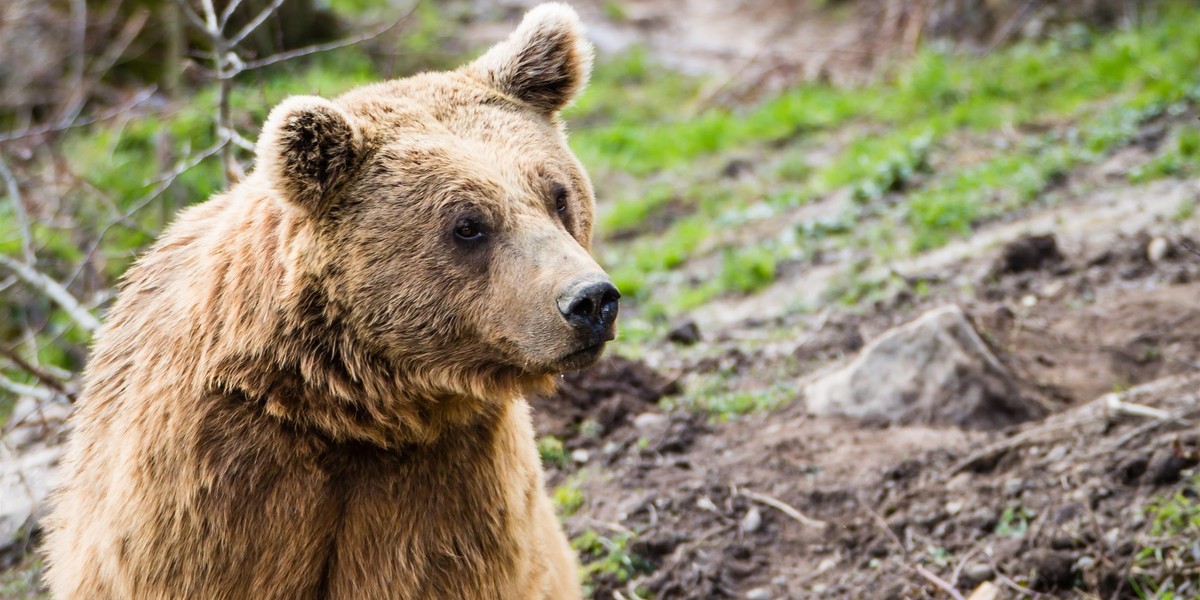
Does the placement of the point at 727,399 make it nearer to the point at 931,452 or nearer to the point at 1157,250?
the point at 931,452

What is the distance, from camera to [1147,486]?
4.39m

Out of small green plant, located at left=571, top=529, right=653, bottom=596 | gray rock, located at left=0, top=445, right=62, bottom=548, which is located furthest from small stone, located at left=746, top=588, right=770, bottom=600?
gray rock, located at left=0, top=445, right=62, bottom=548

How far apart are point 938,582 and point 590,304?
208 centimetres

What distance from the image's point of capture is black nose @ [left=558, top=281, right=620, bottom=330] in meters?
3.16

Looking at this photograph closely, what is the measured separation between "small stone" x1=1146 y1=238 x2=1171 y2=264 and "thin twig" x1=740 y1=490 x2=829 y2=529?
2.77 m

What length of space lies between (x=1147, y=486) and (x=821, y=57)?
9.29 m

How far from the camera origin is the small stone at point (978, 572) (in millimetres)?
4375

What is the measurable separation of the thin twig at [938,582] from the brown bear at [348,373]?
170 centimetres

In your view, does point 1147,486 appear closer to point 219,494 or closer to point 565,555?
point 565,555

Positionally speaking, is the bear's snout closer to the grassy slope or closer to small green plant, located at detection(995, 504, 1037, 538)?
small green plant, located at detection(995, 504, 1037, 538)

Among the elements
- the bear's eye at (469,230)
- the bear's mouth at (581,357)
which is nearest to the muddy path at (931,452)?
the bear's mouth at (581,357)

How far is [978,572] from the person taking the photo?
439 cm

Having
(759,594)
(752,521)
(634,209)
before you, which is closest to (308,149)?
(759,594)

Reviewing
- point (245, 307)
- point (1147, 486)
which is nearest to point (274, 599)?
point (245, 307)
